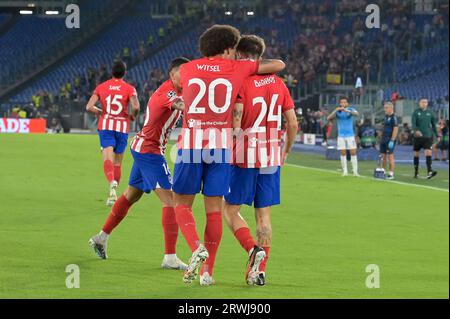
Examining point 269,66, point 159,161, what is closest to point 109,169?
point 159,161

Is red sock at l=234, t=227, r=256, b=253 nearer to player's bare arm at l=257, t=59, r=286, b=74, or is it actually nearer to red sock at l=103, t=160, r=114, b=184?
player's bare arm at l=257, t=59, r=286, b=74

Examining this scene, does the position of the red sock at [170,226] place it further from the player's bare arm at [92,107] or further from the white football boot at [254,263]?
the player's bare arm at [92,107]

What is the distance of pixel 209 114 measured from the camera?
27.8ft

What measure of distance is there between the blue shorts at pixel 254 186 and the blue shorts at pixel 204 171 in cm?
42

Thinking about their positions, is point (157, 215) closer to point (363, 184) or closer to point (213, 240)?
point (213, 240)

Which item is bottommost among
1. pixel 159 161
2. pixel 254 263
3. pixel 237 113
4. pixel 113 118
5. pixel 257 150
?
pixel 254 263

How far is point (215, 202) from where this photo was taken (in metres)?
8.72

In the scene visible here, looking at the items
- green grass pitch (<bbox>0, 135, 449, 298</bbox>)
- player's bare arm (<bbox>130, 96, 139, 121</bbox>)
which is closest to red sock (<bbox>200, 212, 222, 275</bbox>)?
green grass pitch (<bbox>0, 135, 449, 298</bbox>)

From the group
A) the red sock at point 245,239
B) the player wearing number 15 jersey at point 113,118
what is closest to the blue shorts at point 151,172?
the red sock at point 245,239

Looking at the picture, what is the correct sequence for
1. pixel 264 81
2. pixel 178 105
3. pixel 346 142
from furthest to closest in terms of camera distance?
1. pixel 346 142
2. pixel 178 105
3. pixel 264 81

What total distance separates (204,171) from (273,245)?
4285 mm

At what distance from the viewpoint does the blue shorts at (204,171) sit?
28.0 ft

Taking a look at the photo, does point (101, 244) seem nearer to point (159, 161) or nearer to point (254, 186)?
point (159, 161)

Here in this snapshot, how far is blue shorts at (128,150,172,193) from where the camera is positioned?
10.0 m
